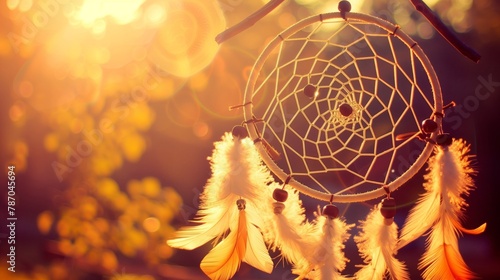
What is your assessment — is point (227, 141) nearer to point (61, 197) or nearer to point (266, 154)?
point (266, 154)

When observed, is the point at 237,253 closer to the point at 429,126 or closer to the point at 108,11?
the point at 429,126

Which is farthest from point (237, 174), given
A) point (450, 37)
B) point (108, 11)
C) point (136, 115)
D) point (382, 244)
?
point (136, 115)

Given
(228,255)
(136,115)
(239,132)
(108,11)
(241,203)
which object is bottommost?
(228,255)

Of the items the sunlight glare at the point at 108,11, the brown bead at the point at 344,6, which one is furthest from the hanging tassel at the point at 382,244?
the sunlight glare at the point at 108,11

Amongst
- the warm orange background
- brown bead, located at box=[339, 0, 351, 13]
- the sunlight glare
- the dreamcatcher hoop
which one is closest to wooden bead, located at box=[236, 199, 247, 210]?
the dreamcatcher hoop

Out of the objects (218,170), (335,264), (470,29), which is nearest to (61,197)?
(218,170)

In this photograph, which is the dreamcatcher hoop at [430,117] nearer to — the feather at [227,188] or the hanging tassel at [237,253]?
the feather at [227,188]
